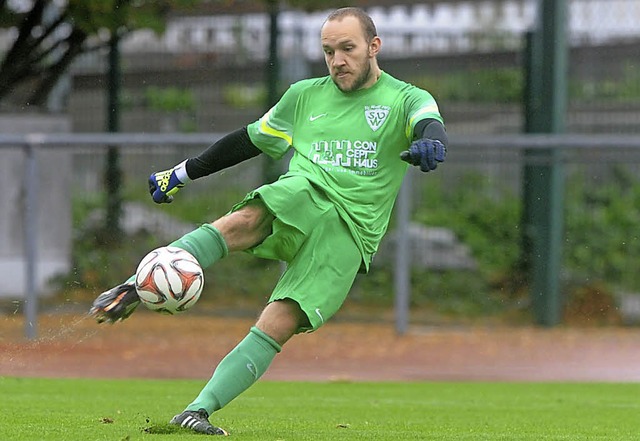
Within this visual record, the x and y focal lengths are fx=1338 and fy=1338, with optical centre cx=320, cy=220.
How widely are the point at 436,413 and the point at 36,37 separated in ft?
28.9

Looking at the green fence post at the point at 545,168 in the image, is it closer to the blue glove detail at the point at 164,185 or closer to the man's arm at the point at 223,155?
the man's arm at the point at 223,155

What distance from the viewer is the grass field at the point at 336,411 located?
660 cm

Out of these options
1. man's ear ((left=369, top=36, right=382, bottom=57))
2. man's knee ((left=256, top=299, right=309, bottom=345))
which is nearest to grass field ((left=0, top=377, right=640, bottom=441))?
man's knee ((left=256, top=299, right=309, bottom=345))

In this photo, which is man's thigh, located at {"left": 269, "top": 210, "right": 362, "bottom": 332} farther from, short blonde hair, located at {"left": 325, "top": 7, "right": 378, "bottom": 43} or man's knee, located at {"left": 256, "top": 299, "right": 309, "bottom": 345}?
short blonde hair, located at {"left": 325, "top": 7, "right": 378, "bottom": 43}

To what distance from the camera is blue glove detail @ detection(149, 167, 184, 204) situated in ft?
21.6

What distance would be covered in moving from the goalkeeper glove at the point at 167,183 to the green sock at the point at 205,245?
0.64 meters

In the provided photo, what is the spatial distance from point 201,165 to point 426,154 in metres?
Answer: 1.37

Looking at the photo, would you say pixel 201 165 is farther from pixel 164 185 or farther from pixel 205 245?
pixel 205 245

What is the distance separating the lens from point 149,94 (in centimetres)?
1798

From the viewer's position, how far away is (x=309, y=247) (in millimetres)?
6195

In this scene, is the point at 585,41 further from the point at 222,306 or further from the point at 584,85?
the point at 222,306

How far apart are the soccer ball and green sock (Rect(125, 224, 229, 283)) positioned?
0.27 feet

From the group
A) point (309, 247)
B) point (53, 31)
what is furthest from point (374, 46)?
point (53, 31)

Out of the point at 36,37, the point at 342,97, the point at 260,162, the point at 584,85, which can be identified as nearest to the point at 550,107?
the point at 584,85
